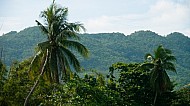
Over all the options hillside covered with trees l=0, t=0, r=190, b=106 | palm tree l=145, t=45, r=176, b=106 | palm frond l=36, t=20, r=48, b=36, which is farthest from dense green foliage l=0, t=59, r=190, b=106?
palm tree l=145, t=45, r=176, b=106

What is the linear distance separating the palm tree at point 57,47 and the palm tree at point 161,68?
30.6 ft

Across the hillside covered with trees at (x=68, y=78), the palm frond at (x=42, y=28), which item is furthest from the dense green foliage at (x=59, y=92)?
the palm frond at (x=42, y=28)

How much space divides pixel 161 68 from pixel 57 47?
1151 centimetres

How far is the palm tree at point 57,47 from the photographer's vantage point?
21094mm

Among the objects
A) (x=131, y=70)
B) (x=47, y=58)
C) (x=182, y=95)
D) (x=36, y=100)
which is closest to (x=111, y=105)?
(x=36, y=100)

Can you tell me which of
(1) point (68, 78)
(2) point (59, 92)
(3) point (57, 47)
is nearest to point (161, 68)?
(3) point (57, 47)

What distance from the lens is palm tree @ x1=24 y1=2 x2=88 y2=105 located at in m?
21.1

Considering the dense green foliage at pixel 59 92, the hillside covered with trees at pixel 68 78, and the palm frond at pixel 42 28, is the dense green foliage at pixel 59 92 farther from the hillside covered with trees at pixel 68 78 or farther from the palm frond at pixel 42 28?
the palm frond at pixel 42 28

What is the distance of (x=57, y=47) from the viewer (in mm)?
21578

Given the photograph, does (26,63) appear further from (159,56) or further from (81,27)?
(159,56)

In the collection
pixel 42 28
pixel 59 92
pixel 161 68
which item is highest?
pixel 42 28

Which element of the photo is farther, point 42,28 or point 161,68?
point 161,68

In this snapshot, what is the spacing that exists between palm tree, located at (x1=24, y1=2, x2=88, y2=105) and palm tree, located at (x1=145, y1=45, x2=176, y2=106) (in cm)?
934

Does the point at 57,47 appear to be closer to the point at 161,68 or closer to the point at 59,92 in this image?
the point at 59,92
